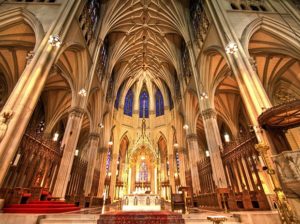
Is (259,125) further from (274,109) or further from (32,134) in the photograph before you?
(32,134)

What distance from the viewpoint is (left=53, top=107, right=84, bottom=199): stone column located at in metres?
8.86

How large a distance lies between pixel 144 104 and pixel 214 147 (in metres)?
18.7

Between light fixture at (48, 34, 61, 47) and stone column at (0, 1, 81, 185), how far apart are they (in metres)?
0.14

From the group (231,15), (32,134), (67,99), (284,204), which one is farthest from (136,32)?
(284,204)

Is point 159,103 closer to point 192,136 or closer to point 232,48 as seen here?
point 192,136

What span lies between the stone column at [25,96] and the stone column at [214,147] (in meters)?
9.93

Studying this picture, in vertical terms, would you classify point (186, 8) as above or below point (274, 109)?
above

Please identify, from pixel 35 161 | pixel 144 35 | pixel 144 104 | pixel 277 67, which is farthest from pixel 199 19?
pixel 144 104

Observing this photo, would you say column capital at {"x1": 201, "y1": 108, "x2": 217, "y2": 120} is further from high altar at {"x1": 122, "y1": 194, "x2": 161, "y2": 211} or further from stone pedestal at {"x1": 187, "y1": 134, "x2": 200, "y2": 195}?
high altar at {"x1": 122, "y1": 194, "x2": 161, "y2": 211}

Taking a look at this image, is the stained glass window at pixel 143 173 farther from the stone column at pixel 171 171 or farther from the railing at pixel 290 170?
the railing at pixel 290 170

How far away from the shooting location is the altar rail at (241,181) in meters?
7.27

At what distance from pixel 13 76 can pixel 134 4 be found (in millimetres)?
14059

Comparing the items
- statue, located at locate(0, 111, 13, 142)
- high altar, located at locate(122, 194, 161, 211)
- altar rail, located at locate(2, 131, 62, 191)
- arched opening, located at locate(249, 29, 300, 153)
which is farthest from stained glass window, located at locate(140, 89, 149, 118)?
statue, located at locate(0, 111, 13, 142)

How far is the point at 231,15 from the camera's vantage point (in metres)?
10.3
